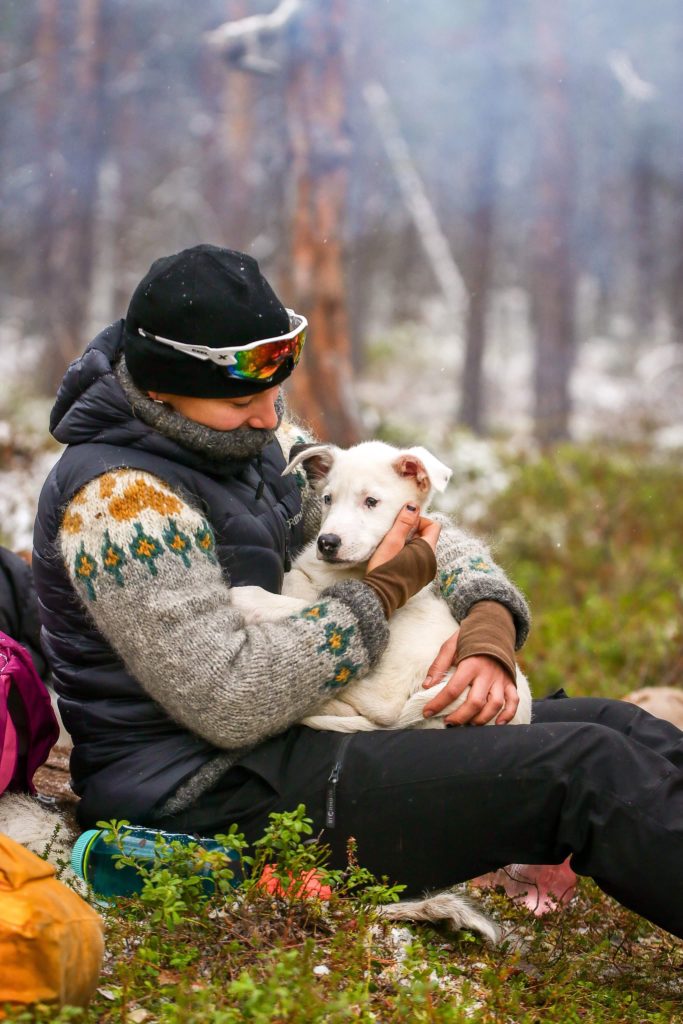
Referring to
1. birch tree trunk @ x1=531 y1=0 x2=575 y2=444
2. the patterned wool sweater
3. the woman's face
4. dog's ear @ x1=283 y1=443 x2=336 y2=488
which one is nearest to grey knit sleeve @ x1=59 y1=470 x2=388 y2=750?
the patterned wool sweater

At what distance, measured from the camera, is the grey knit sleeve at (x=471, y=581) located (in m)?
3.53

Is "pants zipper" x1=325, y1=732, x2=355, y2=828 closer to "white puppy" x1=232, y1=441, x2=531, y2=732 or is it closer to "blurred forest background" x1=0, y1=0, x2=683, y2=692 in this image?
"white puppy" x1=232, y1=441, x2=531, y2=732

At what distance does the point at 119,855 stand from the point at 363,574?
51.1 inches

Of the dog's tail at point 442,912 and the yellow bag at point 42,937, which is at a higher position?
the yellow bag at point 42,937

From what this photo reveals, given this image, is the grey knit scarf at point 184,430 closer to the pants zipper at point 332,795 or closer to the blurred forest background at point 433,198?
the pants zipper at point 332,795

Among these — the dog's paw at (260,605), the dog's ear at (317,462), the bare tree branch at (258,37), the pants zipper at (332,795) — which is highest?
the bare tree branch at (258,37)

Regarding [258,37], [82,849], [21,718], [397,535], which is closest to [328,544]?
[397,535]

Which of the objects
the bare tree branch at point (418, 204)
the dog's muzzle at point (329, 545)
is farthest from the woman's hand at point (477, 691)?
the bare tree branch at point (418, 204)

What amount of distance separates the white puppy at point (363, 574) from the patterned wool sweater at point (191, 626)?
17 cm

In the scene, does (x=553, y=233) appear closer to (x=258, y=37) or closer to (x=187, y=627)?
(x=258, y=37)

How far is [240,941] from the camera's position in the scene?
2887mm

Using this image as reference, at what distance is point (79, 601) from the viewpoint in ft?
10.4

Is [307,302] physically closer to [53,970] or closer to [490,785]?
[490,785]

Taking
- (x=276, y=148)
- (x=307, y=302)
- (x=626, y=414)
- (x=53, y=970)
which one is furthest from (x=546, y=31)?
(x=53, y=970)
